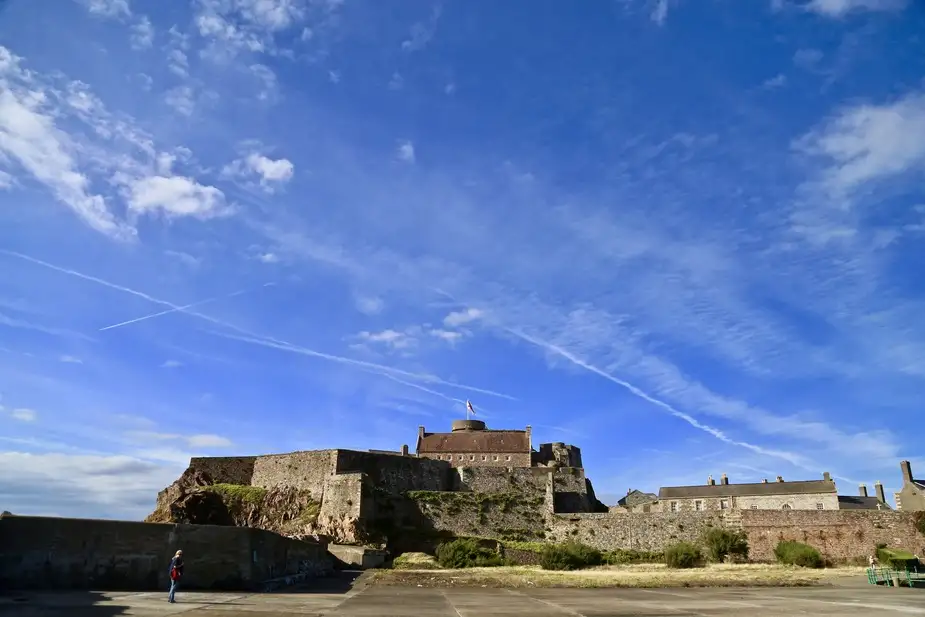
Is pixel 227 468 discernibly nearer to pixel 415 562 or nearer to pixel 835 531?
pixel 415 562

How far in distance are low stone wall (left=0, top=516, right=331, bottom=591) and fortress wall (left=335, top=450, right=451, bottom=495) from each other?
31.7 m

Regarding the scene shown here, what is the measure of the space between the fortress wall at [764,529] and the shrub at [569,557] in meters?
3.10

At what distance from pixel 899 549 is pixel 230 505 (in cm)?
5213

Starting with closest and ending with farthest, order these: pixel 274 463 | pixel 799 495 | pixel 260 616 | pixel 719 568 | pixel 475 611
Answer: pixel 260 616 < pixel 475 611 < pixel 719 568 < pixel 274 463 < pixel 799 495

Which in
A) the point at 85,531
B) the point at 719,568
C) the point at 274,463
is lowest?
the point at 719,568

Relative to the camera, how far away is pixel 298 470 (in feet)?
182

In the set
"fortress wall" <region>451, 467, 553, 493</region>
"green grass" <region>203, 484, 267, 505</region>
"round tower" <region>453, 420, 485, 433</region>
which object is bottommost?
"green grass" <region>203, 484, 267, 505</region>

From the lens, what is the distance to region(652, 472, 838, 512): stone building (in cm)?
6475

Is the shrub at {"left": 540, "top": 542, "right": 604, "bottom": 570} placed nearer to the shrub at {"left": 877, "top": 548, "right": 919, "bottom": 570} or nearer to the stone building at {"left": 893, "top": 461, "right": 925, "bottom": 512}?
the shrub at {"left": 877, "top": 548, "right": 919, "bottom": 570}

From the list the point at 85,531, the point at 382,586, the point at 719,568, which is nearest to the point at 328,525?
the point at 382,586

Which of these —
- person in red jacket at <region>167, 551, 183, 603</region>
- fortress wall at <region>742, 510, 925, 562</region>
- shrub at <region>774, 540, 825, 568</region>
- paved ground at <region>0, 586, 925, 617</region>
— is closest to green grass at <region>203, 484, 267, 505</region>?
paved ground at <region>0, 586, 925, 617</region>

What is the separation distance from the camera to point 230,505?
53.8 metres

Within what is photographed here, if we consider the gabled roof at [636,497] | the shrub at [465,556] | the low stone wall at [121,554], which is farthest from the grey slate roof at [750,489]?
the low stone wall at [121,554]

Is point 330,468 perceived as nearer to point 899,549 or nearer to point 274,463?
point 274,463
